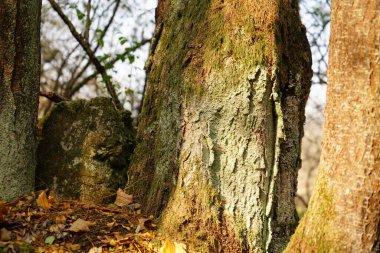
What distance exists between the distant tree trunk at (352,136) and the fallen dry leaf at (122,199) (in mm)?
1387

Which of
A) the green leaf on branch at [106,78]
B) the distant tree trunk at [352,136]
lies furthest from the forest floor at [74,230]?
the green leaf on branch at [106,78]

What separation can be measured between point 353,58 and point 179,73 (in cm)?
127

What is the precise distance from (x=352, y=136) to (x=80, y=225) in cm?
170

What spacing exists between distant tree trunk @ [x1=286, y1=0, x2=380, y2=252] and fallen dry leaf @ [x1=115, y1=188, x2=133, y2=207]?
1387 mm

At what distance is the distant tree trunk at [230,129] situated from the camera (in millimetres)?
2867

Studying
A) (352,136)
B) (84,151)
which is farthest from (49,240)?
(352,136)

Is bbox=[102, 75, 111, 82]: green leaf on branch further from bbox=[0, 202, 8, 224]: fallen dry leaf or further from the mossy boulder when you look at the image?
bbox=[0, 202, 8, 224]: fallen dry leaf

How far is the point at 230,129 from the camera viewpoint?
291cm

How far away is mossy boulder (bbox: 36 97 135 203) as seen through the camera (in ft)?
11.5

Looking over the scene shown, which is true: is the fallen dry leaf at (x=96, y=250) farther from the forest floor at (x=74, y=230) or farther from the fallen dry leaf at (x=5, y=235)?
the fallen dry leaf at (x=5, y=235)

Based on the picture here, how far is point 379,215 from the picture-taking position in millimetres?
2199

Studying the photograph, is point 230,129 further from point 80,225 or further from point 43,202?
point 43,202

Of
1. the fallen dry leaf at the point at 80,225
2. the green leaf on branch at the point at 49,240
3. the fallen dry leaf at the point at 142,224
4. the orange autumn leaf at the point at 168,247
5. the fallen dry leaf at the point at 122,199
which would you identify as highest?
the fallen dry leaf at the point at 122,199

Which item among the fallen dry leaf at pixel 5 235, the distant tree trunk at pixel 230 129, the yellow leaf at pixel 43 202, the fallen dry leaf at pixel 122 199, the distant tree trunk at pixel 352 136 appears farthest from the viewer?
the fallen dry leaf at pixel 122 199
